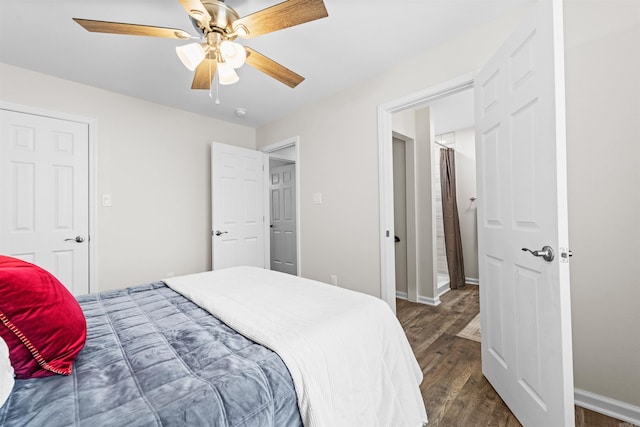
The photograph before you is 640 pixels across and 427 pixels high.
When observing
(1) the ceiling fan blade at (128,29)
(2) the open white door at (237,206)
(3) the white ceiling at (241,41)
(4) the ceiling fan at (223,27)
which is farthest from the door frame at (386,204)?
(2) the open white door at (237,206)

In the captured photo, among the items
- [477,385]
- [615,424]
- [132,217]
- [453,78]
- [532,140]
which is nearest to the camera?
[532,140]

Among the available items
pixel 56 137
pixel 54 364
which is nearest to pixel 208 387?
pixel 54 364

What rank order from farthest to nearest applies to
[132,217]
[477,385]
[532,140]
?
[132,217] < [477,385] < [532,140]

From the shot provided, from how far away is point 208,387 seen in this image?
764 mm

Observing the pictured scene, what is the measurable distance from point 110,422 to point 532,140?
6.02 feet

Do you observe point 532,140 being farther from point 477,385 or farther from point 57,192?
point 57,192

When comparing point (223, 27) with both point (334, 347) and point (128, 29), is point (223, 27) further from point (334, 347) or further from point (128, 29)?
point (334, 347)

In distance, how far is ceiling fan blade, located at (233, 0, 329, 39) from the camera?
1.29m

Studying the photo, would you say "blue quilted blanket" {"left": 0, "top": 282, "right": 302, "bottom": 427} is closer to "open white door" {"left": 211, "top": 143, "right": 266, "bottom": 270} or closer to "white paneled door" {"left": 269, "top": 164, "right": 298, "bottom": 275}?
"open white door" {"left": 211, "top": 143, "right": 266, "bottom": 270}

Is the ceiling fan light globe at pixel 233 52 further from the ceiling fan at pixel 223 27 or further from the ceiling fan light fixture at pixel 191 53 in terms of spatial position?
the ceiling fan light fixture at pixel 191 53

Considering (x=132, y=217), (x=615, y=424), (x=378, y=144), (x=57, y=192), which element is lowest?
(x=615, y=424)

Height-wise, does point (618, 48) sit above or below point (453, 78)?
below

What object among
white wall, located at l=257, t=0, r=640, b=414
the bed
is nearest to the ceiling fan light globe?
the bed

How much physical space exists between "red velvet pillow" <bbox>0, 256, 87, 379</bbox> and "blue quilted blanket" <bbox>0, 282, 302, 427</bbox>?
45mm
